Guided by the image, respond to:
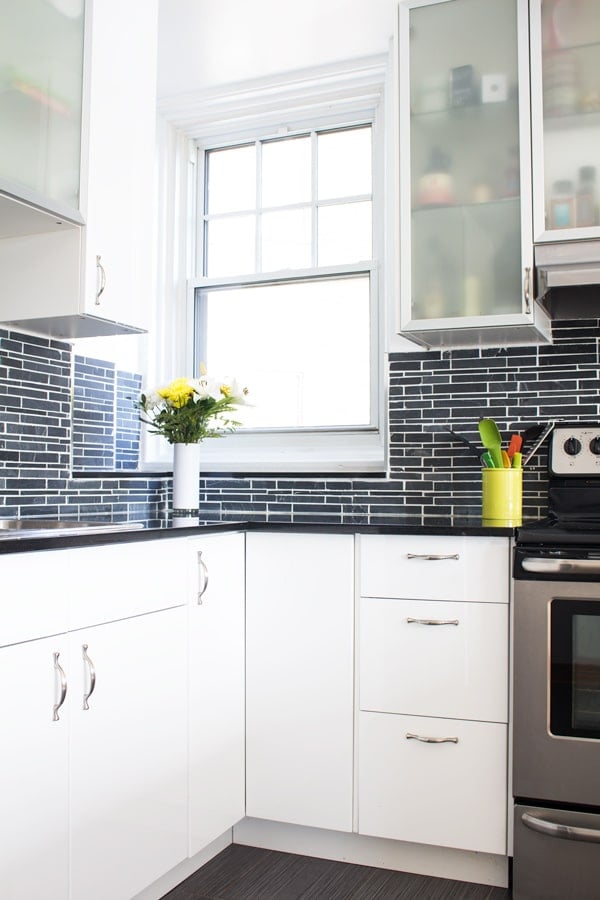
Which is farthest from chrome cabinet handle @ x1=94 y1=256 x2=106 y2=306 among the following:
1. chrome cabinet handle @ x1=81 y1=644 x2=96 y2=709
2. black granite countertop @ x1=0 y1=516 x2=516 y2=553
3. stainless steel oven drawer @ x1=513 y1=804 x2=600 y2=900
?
stainless steel oven drawer @ x1=513 y1=804 x2=600 y2=900

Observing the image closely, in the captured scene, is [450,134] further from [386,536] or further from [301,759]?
[301,759]

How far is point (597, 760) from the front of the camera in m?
2.02

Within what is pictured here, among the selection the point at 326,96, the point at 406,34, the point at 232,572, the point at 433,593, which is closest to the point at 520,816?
the point at 433,593

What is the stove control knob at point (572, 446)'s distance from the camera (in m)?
2.56

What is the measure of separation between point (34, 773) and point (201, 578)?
0.72 meters

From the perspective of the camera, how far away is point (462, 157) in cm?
258

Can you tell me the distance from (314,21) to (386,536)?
→ 1633mm

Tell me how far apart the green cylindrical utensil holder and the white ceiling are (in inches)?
58.2

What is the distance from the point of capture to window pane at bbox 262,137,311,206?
3.22m

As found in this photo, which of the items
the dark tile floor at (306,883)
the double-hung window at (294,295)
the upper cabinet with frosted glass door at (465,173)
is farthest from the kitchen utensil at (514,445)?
the dark tile floor at (306,883)

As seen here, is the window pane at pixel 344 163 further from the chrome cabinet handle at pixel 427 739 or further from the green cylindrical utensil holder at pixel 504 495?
the chrome cabinet handle at pixel 427 739

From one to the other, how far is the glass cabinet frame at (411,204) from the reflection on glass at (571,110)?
0.19 ft

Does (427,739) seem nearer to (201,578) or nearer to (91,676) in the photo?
(201,578)

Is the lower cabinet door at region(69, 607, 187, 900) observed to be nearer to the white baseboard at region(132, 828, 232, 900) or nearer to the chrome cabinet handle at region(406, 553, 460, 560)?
the white baseboard at region(132, 828, 232, 900)
